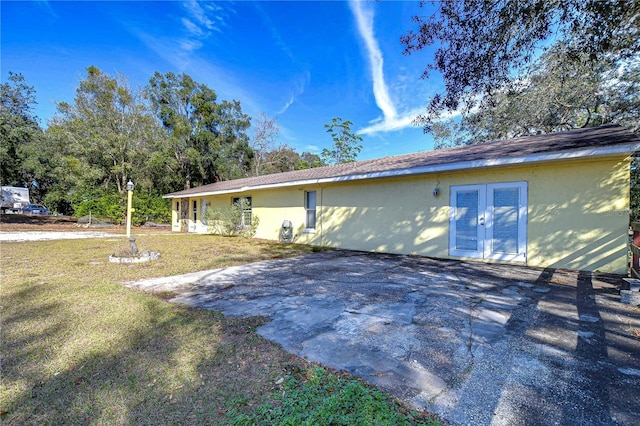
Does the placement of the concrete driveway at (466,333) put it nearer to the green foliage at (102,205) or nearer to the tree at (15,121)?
the green foliage at (102,205)

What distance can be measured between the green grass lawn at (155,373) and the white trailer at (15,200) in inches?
1445

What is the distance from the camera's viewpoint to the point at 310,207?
446 inches

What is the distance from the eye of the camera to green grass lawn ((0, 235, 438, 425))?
177 cm

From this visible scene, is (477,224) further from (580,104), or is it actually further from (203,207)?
(203,207)

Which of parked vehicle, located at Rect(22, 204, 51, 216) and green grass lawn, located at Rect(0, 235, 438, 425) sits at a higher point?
parked vehicle, located at Rect(22, 204, 51, 216)

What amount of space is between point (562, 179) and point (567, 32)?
323cm

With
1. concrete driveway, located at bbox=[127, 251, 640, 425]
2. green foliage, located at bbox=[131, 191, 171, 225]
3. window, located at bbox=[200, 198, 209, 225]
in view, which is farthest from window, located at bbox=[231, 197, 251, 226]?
green foliage, located at bbox=[131, 191, 171, 225]

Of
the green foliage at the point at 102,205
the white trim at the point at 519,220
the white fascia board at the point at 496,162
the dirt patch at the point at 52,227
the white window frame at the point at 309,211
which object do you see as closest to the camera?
the white fascia board at the point at 496,162

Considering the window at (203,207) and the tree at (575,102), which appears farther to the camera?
the window at (203,207)


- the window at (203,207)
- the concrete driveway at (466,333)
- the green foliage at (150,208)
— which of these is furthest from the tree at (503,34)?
the green foliage at (150,208)

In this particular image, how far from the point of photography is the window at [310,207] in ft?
36.6

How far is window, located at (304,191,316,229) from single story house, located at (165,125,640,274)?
0.95m

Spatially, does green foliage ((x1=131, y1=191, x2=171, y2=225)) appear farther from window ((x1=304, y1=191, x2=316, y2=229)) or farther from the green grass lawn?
the green grass lawn

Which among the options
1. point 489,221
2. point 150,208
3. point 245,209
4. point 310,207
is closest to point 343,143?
point 150,208
